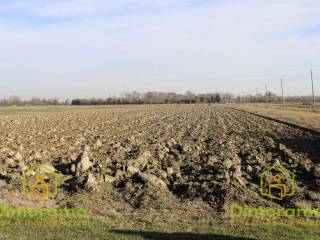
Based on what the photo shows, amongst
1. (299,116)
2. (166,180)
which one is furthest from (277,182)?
(299,116)

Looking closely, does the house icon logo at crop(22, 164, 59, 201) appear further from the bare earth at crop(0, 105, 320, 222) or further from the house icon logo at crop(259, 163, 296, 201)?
the house icon logo at crop(259, 163, 296, 201)

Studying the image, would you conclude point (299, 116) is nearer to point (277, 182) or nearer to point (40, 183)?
point (277, 182)

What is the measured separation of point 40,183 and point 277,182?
17.9ft

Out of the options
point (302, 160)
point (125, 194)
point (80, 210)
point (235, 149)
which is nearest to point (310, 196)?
point (125, 194)

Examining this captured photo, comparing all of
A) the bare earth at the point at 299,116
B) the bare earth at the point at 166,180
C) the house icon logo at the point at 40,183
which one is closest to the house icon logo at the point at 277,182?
the bare earth at the point at 166,180

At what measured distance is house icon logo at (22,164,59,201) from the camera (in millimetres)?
9695

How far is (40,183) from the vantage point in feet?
34.8

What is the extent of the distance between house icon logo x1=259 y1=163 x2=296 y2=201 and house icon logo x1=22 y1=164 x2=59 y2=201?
4.58 m

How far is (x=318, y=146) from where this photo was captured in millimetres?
19578

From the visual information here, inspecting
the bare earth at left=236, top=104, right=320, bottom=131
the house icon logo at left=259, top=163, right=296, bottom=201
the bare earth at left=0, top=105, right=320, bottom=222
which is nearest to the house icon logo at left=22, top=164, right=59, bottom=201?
the bare earth at left=0, top=105, right=320, bottom=222

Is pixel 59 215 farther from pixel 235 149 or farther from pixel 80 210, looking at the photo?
pixel 235 149

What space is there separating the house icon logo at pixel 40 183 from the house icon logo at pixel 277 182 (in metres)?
4.58

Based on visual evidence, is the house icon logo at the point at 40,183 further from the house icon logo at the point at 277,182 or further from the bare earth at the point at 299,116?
the bare earth at the point at 299,116

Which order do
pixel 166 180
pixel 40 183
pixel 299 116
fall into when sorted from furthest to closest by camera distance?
pixel 299 116, pixel 166 180, pixel 40 183
